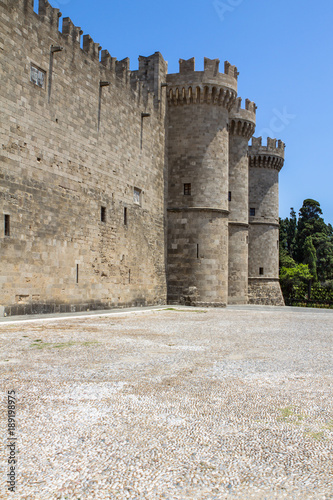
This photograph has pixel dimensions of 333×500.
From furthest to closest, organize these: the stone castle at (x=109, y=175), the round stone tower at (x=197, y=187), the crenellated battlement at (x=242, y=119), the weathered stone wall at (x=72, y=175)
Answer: the crenellated battlement at (x=242, y=119), the round stone tower at (x=197, y=187), the stone castle at (x=109, y=175), the weathered stone wall at (x=72, y=175)

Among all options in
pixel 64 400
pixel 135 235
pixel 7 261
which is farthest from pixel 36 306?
pixel 64 400

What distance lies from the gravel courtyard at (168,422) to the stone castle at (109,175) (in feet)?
21.0

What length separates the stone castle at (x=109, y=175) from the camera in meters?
12.0

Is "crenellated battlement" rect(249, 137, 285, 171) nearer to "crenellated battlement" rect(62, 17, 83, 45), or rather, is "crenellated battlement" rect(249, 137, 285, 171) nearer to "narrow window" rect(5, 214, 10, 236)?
"crenellated battlement" rect(62, 17, 83, 45)

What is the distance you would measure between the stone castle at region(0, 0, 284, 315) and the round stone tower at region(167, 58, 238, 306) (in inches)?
1.8

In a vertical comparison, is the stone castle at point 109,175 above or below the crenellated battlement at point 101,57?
below

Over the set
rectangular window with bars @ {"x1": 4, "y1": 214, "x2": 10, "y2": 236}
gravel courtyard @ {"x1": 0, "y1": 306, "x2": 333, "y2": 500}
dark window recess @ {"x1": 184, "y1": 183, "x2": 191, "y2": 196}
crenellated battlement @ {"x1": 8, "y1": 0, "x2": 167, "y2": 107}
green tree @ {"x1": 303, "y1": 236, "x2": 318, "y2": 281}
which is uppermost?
crenellated battlement @ {"x1": 8, "y1": 0, "x2": 167, "y2": 107}

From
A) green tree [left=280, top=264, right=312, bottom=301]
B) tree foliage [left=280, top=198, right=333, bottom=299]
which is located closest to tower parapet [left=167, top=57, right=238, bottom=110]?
green tree [left=280, top=264, right=312, bottom=301]

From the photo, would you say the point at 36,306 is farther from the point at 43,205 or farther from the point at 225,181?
the point at 225,181

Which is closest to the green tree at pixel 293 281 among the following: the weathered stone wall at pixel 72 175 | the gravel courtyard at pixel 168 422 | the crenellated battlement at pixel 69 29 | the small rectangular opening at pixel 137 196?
the weathered stone wall at pixel 72 175

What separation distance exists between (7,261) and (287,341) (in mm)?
6707

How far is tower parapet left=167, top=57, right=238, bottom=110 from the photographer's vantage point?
2040cm

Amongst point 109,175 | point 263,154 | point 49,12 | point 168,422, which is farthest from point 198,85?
point 168,422

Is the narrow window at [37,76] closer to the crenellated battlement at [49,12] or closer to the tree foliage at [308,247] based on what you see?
the crenellated battlement at [49,12]
